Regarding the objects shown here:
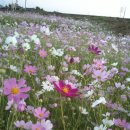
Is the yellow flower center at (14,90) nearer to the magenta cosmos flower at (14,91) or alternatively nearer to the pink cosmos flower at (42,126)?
the magenta cosmos flower at (14,91)

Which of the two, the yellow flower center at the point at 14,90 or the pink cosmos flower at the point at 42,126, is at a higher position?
the yellow flower center at the point at 14,90

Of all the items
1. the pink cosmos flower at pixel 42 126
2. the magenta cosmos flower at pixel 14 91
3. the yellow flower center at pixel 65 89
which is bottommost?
the pink cosmos flower at pixel 42 126

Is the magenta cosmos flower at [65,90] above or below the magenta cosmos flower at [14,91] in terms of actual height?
below

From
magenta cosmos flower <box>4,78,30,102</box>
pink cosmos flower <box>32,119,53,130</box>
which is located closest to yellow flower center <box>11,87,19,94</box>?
magenta cosmos flower <box>4,78,30,102</box>

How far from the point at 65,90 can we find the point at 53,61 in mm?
2478

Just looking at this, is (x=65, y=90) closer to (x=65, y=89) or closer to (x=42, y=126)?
(x=65, y=89)

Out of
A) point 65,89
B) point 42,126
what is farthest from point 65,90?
point 42,126

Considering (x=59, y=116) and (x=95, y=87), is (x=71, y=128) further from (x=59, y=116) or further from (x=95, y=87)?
(x=95, y=87)

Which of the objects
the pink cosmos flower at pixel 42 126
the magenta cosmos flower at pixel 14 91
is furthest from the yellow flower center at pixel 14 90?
the pink cosmos flower at pixel 42 126

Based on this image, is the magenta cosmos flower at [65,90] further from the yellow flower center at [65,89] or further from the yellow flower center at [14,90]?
the yellow flower center at [14,90]

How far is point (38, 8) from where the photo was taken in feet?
130

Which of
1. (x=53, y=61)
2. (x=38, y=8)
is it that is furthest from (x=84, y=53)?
(x=38, y=8)

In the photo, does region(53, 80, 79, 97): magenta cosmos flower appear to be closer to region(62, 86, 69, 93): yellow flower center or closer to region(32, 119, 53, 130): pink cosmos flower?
region(62, 86, 69, 93): yellow flower center

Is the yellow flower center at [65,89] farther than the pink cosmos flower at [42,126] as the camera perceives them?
Yes
